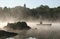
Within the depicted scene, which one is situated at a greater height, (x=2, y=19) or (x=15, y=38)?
(x=2, y=19)

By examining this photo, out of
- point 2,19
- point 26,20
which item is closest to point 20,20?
point 26,20

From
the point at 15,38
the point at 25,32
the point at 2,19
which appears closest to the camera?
the point at 15,38

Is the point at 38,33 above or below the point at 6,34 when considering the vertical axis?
below

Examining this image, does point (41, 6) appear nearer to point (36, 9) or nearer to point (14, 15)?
point (36, 9)

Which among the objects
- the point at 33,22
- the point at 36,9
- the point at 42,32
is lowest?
the point at 42,32

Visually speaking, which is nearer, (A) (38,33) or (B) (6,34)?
(B) (6,34)

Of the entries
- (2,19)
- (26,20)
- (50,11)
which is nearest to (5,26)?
(2,19)

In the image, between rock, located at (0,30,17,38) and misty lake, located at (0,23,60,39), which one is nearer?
rock, located at (0,30,17,38)

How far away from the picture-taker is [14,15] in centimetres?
888

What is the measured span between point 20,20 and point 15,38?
3.78 feet

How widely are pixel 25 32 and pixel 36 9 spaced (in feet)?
4.95

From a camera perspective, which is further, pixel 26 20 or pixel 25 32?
pixel 25 32

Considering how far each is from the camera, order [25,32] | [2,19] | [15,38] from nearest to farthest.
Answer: [15,38]
[2,19]
[25,32]

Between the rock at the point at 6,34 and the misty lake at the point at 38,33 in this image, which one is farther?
the misty lake at the point at 38,33
